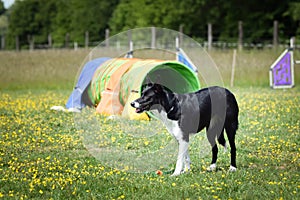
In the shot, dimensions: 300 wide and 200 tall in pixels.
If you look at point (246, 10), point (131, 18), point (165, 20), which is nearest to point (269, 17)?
point (246, 10)

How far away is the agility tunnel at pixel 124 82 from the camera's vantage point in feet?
34.4

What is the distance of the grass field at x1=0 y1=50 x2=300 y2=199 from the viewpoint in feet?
18.8

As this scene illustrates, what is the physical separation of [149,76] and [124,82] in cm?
82

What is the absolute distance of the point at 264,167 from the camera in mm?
6926

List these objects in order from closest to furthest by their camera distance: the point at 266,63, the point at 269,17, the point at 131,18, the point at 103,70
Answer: the point at 103,70
the point at 266,63
the point at 269,17
the point at 131,18

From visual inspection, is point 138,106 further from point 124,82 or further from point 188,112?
point 124,82

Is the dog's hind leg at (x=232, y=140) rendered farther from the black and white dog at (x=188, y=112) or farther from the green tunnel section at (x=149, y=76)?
the green tunnel section at (x=149, y=76)

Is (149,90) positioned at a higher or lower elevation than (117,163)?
higher

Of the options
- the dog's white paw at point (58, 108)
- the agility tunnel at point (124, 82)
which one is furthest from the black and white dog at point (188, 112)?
the dog's white paw at point (58, 108)

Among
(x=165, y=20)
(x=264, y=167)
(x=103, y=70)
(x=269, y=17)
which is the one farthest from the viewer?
(x=165, y=20)

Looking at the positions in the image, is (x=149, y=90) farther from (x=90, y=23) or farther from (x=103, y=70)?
(x=90, y=23)

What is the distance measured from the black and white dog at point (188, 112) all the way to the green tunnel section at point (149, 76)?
327cm

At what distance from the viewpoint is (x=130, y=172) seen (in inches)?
263

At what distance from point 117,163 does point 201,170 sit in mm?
1165
